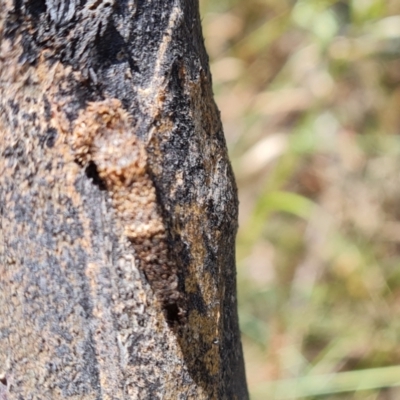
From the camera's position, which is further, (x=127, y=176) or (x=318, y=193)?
(x=318, y=193)

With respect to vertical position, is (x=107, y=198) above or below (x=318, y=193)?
above

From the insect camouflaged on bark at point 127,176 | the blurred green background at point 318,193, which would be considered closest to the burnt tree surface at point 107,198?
the insect camouflaged on bark at point 127,176

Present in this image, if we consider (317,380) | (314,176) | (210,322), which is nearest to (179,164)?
(210,322)

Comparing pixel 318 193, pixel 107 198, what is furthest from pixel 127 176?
pixel 318 193

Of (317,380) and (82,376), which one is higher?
(82,376)

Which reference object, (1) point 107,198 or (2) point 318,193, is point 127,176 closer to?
(1) point 107,198

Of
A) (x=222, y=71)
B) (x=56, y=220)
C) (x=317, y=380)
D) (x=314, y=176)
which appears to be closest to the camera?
(x=56, y=220)

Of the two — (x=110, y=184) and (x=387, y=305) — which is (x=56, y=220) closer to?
(x=110, y=184)
